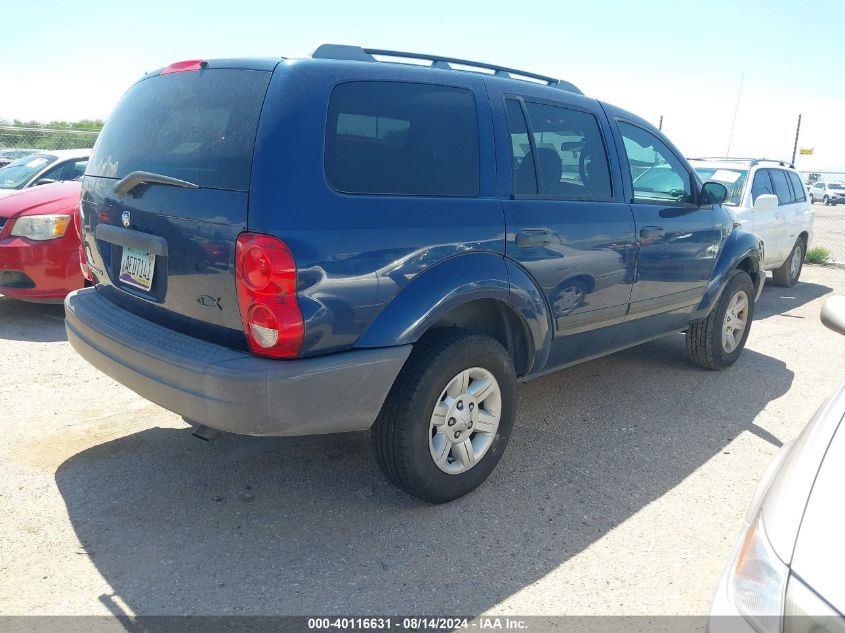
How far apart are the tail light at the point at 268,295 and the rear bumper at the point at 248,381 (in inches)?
3.0

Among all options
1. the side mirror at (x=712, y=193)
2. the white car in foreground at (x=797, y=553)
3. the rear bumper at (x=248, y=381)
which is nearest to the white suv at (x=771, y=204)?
the side mirror at (x=712, y=193)

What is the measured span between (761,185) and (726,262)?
3831 mm

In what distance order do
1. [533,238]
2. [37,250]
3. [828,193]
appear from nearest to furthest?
1. [533,238]
2. [37,250]
3. [828,193]

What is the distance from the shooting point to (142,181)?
115 inches

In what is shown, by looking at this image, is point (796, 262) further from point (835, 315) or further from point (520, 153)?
point (835, 315)

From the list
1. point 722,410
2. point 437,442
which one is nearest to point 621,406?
point 722,410

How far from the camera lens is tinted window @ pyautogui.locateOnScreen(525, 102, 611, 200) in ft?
11.9

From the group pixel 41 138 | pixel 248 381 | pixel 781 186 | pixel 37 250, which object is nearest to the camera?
pixel 248 381

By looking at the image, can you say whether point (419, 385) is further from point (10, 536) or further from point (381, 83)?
point (10, 536)

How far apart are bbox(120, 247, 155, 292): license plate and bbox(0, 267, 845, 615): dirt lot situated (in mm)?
995

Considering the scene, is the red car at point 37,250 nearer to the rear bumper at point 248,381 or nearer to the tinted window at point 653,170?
the rear bumper at point 248,381

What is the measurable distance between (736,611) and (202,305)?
2109 mm

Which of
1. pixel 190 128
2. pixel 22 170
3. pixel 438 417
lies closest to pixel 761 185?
pixel 438 417

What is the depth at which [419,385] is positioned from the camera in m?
2.96
